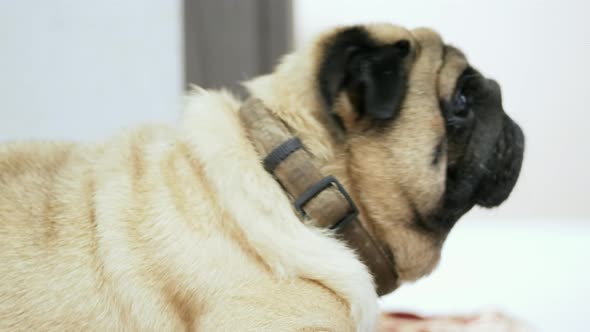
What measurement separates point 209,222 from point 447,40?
3.91 ft

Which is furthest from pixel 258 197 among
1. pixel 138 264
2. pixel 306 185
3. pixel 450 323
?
pixel 450 323

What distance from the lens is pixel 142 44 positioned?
1907mm

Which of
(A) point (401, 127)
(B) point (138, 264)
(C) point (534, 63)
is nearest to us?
(B) point (138, 264)

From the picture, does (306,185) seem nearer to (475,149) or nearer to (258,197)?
(258,197)

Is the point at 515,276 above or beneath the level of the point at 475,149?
beneath

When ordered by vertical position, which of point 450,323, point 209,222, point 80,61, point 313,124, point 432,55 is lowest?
point 450,323

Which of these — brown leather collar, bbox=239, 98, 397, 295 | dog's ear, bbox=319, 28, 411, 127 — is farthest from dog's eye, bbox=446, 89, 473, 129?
brown leather collar, bbox=239, 98, 397, 295

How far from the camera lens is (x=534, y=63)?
1.81 meters

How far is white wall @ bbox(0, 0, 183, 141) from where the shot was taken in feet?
6.19

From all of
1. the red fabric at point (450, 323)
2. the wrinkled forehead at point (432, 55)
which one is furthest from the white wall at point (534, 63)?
the wrinkled forehead at point (432, 55)

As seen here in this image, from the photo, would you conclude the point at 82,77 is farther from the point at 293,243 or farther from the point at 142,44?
the point at 293,243

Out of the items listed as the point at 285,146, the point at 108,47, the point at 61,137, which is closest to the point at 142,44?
the point at 108,47

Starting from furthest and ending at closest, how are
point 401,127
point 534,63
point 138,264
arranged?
Result: point 534,63 < point 401,127 < point 138,264

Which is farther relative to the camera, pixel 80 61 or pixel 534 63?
pixel 80 61
